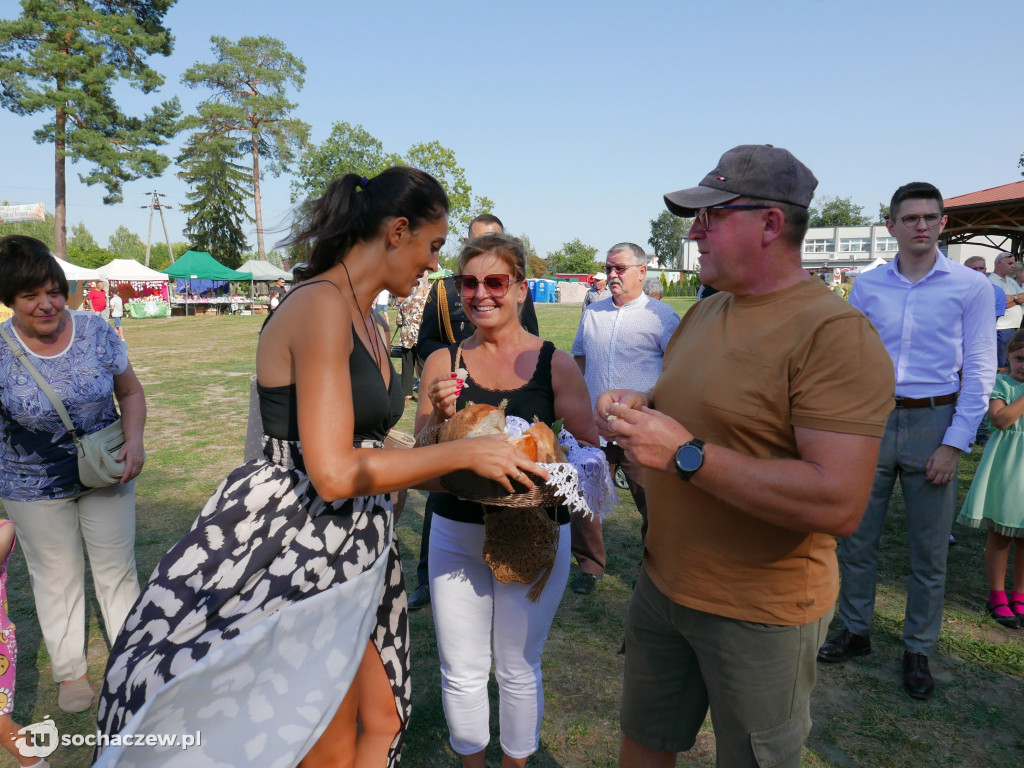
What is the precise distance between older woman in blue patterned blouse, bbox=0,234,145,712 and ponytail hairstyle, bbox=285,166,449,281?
1.85 metres

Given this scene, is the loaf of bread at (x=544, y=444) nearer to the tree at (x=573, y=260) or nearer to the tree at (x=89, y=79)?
the tree at (x=89, y=79)

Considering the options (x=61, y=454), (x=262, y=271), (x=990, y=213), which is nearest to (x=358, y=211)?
(x=61, y=454)

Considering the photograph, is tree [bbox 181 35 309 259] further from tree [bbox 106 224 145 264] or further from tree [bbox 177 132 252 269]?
tree [bbox 106 224 145 264]

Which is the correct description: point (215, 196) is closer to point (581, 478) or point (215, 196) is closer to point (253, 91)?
point (253, 91)

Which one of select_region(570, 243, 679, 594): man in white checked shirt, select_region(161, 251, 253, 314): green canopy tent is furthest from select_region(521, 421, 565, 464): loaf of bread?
select_region(161, 251, 253, 314): green canopy tent

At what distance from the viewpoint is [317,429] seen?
1.82 metres

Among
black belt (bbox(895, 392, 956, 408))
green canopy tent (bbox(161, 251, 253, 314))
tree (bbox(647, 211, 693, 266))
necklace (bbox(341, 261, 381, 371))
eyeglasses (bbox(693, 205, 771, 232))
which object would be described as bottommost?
black belt (bbox(895, 392, 956, 408))

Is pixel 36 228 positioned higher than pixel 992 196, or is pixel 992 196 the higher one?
pixel 36 228

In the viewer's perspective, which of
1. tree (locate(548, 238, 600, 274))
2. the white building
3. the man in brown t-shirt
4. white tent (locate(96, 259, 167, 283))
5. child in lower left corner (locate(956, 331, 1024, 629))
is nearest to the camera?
the man in brown t-shirt

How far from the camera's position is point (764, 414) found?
1.81m

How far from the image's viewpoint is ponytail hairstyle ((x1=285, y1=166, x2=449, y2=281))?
7.14 feet

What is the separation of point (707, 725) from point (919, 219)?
3003 millimetres

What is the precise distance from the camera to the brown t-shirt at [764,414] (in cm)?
166

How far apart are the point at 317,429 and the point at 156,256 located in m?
115
